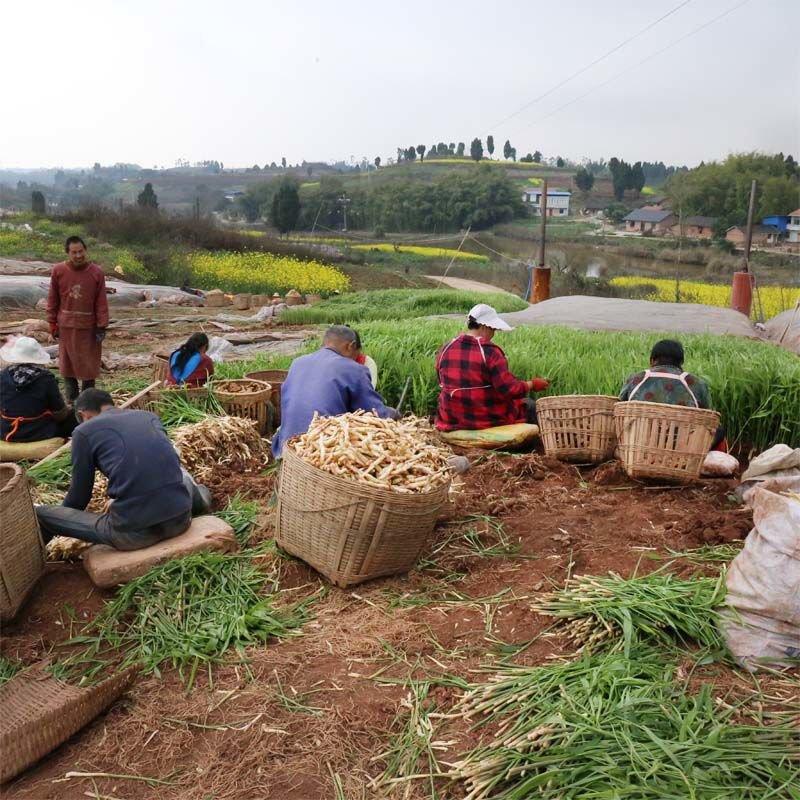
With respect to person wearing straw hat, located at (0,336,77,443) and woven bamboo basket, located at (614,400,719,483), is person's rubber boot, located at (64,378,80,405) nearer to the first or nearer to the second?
person wearing straw hat, located at (0,336,77,443)

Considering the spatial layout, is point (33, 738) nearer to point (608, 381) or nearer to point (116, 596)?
point (116, 596)

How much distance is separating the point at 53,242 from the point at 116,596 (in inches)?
837

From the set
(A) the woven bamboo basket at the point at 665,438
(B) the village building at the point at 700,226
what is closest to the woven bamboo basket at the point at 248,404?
(A) the woven bamboo basket at the point at 665,438

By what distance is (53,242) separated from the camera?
22.5 meters

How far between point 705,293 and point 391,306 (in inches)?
406

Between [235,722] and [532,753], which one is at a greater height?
[532,753]

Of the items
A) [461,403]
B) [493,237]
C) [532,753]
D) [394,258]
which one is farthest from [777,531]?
[493,237]

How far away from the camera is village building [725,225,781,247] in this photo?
1129 inches

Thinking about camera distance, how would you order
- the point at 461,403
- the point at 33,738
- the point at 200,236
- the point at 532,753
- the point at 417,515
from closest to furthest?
Answer: the point at 532,753 < the point at 33,738 < the point at 417,515 < the point at 461,403 < the point at 200,236

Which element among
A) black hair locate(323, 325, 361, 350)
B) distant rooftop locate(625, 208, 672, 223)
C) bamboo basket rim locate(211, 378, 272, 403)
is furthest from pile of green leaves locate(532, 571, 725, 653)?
distant rooftop locate(625, 208, 672, 223)

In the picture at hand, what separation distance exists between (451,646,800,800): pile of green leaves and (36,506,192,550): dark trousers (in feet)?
6.10

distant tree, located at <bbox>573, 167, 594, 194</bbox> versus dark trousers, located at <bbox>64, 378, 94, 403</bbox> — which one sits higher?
distant tree, located at <bbox>573, 167, 594, 194</bbox>

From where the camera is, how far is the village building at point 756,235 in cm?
2867

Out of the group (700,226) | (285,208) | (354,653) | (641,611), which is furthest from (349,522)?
(285,208)
